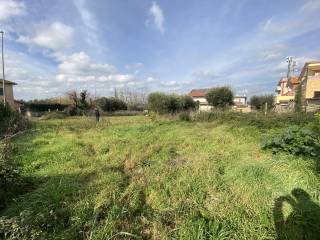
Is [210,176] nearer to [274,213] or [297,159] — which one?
[274,213]

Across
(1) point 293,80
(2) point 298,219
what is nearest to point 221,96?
(1) point 293,80

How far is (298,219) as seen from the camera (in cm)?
325

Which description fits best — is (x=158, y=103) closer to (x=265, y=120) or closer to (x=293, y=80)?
(x=265, y=120)

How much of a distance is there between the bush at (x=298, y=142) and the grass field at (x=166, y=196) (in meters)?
0.30

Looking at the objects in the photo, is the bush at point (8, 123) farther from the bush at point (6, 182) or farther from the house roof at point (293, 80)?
the house roof at point (293, 80)

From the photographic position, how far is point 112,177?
4617mm

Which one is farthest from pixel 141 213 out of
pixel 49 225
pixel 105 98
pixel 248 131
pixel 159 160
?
pixel 105 98

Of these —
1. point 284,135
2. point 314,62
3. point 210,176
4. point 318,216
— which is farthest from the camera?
point 314,62

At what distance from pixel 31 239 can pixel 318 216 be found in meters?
3.93

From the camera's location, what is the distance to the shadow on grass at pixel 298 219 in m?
2.99

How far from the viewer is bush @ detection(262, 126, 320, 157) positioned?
17.5ft

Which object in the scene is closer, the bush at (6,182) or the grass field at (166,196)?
the grass field at (166,196)

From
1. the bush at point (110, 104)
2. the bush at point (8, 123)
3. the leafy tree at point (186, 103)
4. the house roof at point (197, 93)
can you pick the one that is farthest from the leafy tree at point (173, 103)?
the house roof at point (197, 93)

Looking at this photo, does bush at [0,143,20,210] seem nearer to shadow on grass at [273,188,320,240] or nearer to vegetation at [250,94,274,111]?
shadow on grass at [273,188,320,240]
